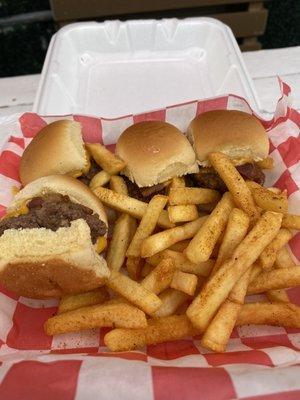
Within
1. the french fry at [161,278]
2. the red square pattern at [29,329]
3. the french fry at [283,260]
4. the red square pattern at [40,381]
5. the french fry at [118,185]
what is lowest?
the red square pattern at [29,329]

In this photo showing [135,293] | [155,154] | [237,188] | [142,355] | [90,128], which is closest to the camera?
[142,355]

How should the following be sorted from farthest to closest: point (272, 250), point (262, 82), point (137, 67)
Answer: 1. point (137, 67)
2. point (262, 82)
3. point (272, 250)

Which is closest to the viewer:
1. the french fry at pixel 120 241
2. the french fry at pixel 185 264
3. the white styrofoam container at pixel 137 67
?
the french fry at pixel 185 264

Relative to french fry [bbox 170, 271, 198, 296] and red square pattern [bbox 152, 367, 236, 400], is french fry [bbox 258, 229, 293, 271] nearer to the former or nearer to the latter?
french fry [bbox 170, 271, 198, 296]

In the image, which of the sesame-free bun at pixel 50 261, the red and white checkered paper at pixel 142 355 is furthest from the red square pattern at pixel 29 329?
the sesame-free bun at pixel 50 261

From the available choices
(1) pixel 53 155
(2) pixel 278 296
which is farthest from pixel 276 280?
(1) pixel 53 155

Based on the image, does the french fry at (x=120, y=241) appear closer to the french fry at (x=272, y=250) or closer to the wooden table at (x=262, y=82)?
the french fry at (x=272, y=250)

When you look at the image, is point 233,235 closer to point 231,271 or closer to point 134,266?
point 231,271
